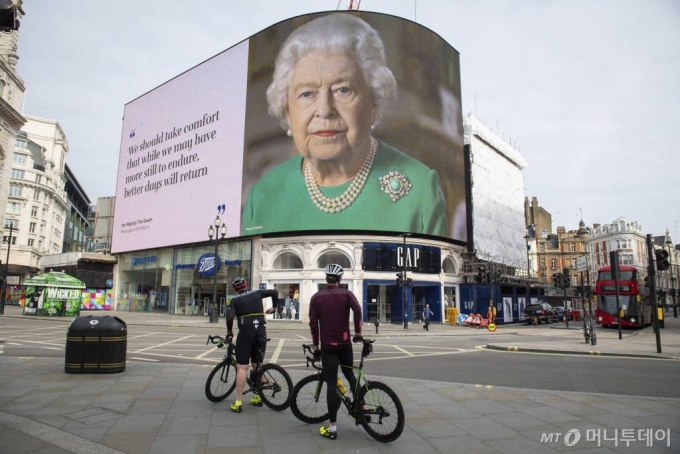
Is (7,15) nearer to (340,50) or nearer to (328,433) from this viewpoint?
(328,433)

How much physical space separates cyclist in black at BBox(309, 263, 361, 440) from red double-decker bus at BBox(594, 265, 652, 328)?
29.1 m

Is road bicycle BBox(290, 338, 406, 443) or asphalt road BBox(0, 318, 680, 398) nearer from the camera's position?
road bicycle BBox(290, 338, 406, 443)

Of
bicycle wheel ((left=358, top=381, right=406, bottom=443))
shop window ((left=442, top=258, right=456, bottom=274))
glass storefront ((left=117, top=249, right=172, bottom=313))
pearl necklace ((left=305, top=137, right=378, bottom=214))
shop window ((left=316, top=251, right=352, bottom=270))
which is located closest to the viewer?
bicycle wheel ((left=358, top=381, right=406, bottom=443))

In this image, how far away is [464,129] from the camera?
5078cm

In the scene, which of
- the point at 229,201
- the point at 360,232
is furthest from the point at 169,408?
the point at 229,201

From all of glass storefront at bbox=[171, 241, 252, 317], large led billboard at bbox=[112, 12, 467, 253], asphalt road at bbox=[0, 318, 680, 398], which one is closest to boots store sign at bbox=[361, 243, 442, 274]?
large led billboard at bbox=[112, 12, 467, 253]

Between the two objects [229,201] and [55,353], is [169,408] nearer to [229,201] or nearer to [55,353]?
[55,353]

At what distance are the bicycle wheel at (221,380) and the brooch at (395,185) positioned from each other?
3138cm

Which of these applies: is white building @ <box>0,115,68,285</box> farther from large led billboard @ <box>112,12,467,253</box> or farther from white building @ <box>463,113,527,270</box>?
white building @ <box>463,113,527,270</box>

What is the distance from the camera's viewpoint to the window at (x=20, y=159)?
80125 millimetres

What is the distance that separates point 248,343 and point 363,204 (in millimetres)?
30853

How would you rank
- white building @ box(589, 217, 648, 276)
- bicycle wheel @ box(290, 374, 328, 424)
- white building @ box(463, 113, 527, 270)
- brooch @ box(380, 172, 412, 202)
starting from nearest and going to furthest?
1. bicycle wheel @ box(290, 374, 328, 424)
2. brooch @ box(380, 172, 412, 202)
3. white building @ box(463, 113, 527, 270)
4. white building @ box(589, 217, 648, 276)

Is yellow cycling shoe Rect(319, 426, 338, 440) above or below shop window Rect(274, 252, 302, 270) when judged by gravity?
below

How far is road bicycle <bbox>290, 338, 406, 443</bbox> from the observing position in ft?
17.1
